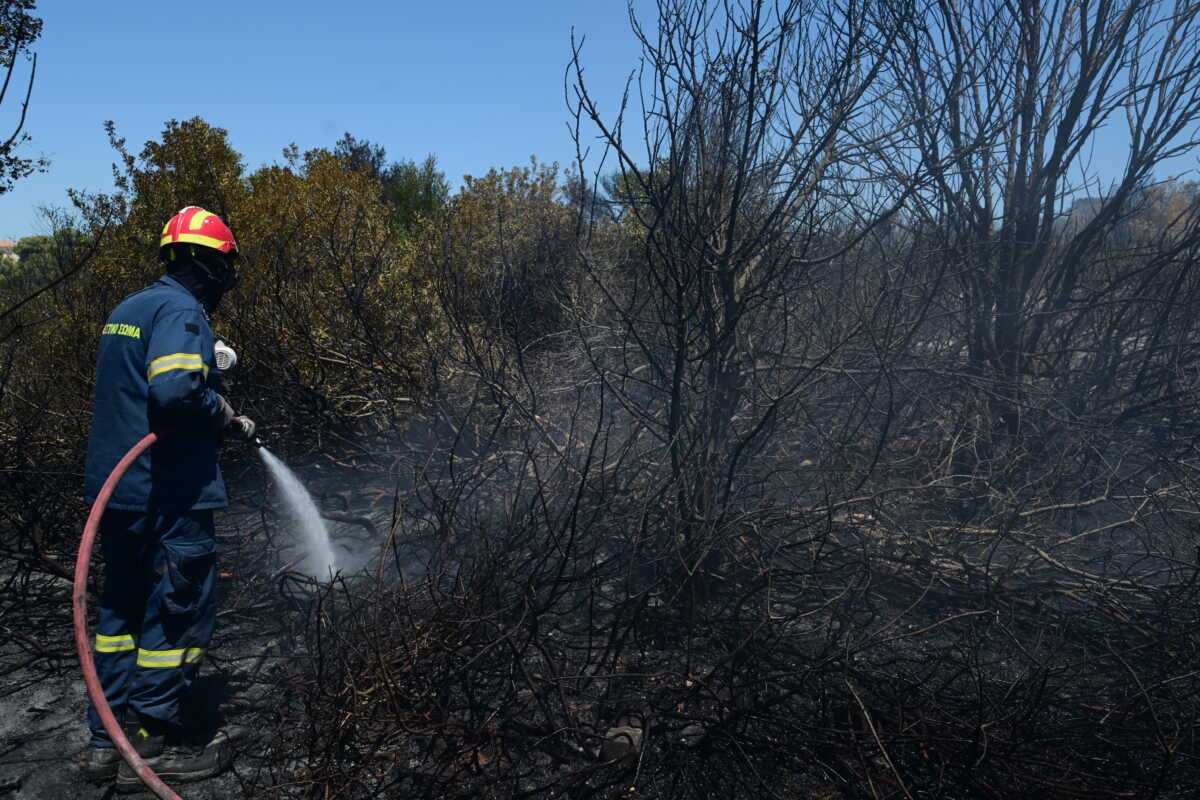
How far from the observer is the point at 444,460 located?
5.97 m

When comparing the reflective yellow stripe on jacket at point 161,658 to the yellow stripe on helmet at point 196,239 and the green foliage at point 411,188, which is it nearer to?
the yellow stripe on helmet at point 196,239

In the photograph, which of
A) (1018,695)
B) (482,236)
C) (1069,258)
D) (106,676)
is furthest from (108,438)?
(482,236)

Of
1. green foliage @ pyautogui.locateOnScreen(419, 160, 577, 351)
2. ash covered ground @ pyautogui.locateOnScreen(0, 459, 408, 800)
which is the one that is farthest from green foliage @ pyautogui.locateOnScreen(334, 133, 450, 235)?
ash covered ground @ pyautogui.locateOnScreen(0, 459, 408, 800)

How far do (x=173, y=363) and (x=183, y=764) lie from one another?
1.45 metres

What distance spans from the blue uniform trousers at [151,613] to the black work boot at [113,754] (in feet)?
0.13

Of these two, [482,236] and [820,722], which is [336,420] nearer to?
[820,722]

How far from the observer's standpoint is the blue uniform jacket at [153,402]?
8.87 ft

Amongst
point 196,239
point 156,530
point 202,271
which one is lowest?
point 156,530

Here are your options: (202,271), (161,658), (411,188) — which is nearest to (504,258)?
(202,271)

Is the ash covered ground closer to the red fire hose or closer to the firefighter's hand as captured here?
the red fire hose

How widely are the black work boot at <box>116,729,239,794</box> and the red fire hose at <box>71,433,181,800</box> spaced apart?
7.6 inches

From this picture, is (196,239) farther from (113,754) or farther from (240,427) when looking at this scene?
(113,754)

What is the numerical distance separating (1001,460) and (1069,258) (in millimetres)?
1532

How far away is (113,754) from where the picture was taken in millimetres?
2627
